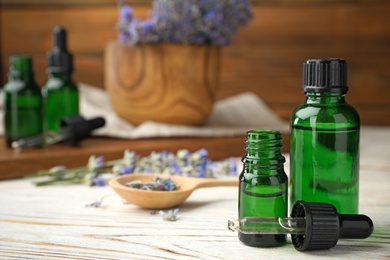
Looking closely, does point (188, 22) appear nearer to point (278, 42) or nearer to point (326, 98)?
point (278, 42)

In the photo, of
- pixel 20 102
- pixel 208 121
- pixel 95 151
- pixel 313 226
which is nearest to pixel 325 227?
pixel 313 226

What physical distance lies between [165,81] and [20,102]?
315 mm

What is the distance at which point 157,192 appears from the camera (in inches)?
31.3

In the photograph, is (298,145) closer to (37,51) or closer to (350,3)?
(350,3)

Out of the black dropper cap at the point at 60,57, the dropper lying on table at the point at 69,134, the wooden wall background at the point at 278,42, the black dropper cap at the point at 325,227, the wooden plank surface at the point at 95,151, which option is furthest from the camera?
the wooden wall background at the point at 278,42

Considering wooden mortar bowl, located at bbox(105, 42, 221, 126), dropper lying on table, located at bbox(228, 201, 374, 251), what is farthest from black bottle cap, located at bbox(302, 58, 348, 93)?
wooden mortar bowl, located at bbox(105, 42, 221, 126)

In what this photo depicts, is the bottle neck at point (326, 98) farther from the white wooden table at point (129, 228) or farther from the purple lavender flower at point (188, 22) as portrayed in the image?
the purple lavender flower at point (188, 22)

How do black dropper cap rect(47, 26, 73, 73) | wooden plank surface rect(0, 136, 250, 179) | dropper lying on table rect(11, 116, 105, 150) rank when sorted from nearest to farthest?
wooden plank surface rect(0, 136, 250, 179) → dropper lying on table rect(11, 116, 105, 150) → black dropper cap rect(47, 26, 73, 73)

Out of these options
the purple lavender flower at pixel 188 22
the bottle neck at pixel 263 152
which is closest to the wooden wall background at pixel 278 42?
the purple lavender flower at pixel 188 22

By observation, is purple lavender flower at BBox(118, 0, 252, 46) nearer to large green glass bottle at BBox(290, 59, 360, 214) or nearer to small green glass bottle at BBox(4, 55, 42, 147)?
small green glass bottle at BBox(4, 55, 42, 147)

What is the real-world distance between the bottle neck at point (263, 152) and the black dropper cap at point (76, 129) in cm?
58

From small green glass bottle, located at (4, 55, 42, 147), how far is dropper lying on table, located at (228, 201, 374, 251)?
2.07ft

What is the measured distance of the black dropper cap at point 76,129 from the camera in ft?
3.87

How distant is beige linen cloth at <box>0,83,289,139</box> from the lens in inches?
51.1
